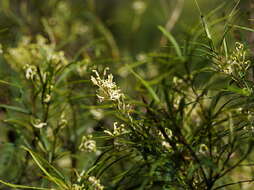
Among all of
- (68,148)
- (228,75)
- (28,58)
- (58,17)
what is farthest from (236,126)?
(58,17)

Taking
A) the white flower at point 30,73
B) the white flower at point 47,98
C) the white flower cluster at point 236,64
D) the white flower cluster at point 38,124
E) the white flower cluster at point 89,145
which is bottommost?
the white flower cluster at point 89,145

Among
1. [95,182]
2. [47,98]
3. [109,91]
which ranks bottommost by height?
[95,182]

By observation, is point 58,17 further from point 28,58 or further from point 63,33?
point 28,58

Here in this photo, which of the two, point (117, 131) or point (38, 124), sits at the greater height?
point (38, 124)

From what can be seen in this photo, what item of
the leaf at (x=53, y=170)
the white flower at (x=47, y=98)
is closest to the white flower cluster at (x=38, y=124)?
the white flower at (x=47, y=98)

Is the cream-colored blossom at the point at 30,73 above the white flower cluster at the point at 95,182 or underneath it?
above

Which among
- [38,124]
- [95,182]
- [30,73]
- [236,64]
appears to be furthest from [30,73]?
[236,64]

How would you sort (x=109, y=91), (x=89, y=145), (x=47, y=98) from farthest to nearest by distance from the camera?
(x=47, y=98)
(x=89, y=145)
(x=109, y=91)

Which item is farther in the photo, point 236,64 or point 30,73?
point 30,73

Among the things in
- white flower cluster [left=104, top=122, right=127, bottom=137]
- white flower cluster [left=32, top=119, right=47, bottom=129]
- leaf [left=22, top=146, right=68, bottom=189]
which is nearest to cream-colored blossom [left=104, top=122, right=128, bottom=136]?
white flower cluster [left=104, top=122, right=127, bottom=137]

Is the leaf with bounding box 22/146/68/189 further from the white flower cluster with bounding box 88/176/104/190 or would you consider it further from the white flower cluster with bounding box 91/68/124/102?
the white flower cluster with bounding box 91/68/124/102

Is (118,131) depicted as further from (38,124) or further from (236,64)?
(38,124)

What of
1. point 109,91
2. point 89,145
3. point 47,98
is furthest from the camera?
point 47,98

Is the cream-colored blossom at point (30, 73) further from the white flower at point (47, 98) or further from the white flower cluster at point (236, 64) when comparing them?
the white flower cluster at point (236, 64)
